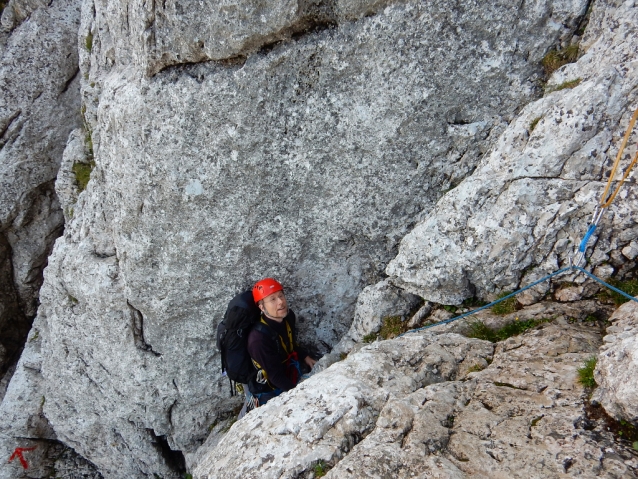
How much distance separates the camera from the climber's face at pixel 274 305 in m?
8.05

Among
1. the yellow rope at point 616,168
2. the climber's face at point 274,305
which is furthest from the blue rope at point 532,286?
the climber's face at point 274,305

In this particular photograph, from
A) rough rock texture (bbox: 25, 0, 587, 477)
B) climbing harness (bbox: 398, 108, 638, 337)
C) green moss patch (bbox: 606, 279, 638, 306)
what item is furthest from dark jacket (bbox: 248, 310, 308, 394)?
green moss patch (bbox: 606, 279, 638, 306)

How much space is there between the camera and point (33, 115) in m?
12.3

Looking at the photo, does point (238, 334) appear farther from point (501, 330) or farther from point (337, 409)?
point (501, 330)

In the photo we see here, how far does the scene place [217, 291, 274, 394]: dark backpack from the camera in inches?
325

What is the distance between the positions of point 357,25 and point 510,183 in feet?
11.7

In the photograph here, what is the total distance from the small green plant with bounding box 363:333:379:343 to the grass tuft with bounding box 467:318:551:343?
184 cm

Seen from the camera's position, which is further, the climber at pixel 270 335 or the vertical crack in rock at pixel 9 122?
the vertical crack in rock at pixel 9 122

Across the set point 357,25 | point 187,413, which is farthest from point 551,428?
point 187,413

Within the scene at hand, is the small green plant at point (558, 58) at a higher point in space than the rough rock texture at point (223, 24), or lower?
lower

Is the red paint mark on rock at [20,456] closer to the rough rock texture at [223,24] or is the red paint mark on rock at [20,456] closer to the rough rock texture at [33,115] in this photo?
the rough rock texture at [33,115]

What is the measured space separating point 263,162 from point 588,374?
228 inches

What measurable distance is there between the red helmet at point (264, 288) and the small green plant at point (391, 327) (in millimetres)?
2019

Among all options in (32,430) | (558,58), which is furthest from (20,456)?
(558,58)
